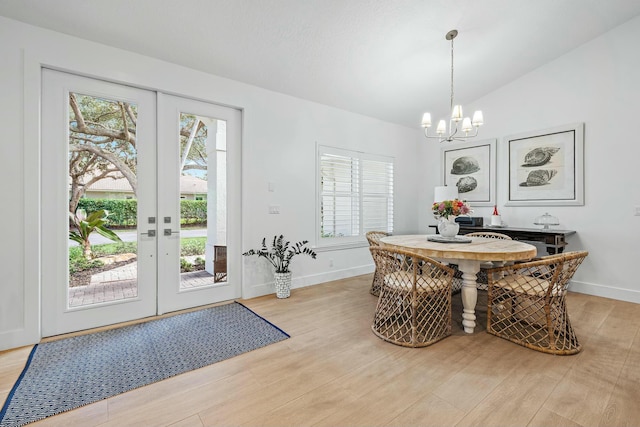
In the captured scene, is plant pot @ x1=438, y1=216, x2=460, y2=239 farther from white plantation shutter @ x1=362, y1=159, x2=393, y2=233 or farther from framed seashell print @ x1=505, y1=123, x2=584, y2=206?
framed seashell print @ x1=505, y1=123, x2=584, y2=206

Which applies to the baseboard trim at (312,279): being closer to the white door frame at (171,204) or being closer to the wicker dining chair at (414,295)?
the white door frame at (171,204)

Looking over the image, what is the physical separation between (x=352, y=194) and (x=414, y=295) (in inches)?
102

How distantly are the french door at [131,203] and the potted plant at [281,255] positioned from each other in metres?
0.35

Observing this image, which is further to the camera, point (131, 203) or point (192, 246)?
point (192, 246)

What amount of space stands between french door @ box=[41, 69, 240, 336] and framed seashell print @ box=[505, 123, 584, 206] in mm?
4096

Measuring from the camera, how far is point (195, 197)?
3344 millimetres

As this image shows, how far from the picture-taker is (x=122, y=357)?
2.26 metres

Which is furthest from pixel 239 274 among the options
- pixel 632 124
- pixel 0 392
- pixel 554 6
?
pixel 632 124

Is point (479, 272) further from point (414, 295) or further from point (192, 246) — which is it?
point (192, 246)

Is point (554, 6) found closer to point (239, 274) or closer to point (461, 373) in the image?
point (461, 373)

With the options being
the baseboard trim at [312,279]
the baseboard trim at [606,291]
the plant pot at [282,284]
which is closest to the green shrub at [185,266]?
the baseboard trim at [312,279]

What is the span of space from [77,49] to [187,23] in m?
0.99

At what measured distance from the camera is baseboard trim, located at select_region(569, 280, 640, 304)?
11.8 feet

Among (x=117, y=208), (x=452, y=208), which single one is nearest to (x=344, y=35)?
(x=452, y=208)
